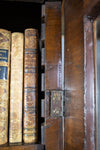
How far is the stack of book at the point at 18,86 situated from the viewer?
0.60m

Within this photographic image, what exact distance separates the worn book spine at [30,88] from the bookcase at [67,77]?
0.03 metres

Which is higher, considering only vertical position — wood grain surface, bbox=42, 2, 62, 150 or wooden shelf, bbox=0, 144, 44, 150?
wood grain surface, bbox=42, 2, 62, 150

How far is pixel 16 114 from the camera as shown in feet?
1.99

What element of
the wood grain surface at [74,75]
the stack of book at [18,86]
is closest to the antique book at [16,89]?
the stack of book at [18,86]

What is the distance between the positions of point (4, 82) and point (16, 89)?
1.9 inches

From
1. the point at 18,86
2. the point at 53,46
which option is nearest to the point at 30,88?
the point at 18,86

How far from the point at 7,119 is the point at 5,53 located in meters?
0.23

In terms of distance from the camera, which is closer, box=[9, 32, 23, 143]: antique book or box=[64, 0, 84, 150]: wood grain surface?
box=[64, 0, 84, 150]: wood grain surface

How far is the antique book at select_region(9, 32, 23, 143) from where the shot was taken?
23.7 inches

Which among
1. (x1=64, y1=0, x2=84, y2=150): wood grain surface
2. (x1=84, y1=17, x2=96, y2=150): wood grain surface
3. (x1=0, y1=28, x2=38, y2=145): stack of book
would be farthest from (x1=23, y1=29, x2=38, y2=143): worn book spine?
(x1=84, y1=17, x2=96, y2=150): wood grain surface

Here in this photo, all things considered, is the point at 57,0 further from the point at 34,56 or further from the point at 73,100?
the point at 73,100

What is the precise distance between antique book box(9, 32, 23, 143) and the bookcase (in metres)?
0.04

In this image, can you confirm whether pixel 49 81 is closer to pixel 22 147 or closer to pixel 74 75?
pixel 74 75

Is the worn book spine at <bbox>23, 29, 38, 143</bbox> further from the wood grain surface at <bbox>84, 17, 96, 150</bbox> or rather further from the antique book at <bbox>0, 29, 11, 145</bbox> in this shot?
the wood grain surface at <bbox>84, 17, 96, 150</bbox>
